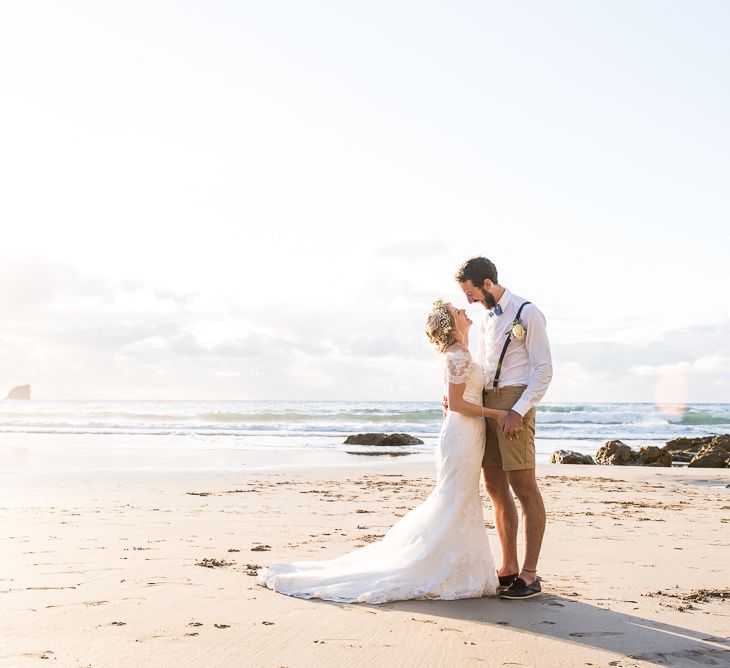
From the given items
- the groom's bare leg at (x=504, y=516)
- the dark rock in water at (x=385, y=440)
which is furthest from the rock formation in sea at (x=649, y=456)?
the groom's bare leg at (x=504, y=516)

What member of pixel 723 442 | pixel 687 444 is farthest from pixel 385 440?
pixel 723 442

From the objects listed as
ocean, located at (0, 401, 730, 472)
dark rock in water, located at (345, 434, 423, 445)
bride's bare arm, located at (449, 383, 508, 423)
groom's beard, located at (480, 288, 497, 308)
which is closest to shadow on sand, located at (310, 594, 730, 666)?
bride's bare arm, located at (449, 383, 508, 423)

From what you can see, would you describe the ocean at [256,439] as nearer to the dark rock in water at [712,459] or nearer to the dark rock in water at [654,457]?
the dark rock in water at [654,457]

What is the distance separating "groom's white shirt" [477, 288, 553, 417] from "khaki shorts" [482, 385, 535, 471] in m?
Answer: 0.06

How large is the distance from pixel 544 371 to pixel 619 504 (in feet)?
17.2

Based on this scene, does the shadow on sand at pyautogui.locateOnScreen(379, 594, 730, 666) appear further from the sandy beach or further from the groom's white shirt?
the groom's white shirt

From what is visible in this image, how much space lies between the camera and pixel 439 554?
188 inches

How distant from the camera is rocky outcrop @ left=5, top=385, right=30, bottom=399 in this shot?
98812mm

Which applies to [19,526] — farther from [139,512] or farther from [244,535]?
[244,535]

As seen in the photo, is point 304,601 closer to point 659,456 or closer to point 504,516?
point 504,516

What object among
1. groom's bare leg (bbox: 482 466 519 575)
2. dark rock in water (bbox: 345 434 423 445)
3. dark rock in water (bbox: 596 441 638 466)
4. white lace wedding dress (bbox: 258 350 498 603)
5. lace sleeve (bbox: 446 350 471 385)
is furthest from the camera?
dark rock in water (bbox: 345 434 423 445)

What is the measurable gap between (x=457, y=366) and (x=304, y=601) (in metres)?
1.72

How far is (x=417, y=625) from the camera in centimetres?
407

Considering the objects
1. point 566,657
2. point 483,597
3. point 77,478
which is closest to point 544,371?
point 483,597
